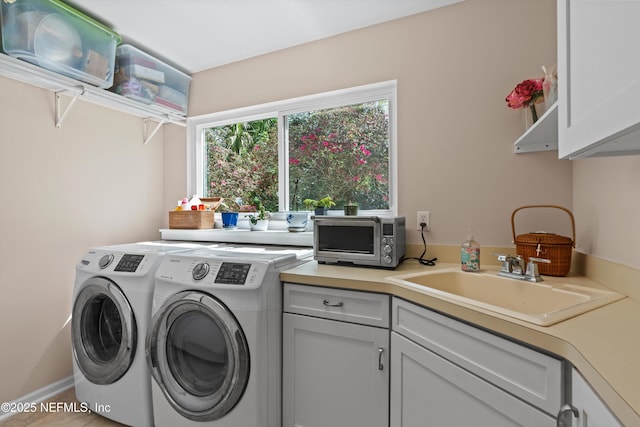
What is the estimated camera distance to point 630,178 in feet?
3.42

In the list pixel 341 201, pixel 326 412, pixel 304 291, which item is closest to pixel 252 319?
pixel 304 291

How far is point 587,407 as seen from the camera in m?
0.62

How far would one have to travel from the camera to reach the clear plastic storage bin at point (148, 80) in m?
2.17

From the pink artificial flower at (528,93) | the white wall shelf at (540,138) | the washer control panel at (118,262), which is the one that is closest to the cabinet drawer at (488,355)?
the white wall shelf at (540,138)

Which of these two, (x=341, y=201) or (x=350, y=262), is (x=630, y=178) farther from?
(x=341, y=201)

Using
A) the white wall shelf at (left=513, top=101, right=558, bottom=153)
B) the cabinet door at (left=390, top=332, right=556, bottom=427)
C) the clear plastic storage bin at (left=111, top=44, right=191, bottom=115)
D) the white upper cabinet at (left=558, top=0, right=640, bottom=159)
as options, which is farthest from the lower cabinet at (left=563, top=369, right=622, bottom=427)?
the clear plastic storage bin at (left=111, top=44, right=191, bottom=115)

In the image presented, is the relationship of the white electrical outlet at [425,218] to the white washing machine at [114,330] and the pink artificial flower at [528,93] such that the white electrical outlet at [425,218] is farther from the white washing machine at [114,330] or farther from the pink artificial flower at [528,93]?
the white washing machine at [114,330]

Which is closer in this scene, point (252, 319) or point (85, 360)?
point (252, 319)

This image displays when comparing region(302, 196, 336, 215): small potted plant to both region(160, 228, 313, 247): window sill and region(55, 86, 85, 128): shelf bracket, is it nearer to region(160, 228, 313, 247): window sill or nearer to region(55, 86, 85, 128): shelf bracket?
region(160, 228, 313, 247): window sill

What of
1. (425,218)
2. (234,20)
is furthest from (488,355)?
(234,20)

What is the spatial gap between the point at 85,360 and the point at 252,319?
4.02 ft

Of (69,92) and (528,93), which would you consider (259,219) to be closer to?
(69,92)

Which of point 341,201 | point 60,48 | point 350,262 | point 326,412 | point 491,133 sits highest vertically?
point 60,48

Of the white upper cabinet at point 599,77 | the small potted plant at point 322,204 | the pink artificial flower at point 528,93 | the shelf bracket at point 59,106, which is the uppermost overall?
the shelf bracket at point 59,106
